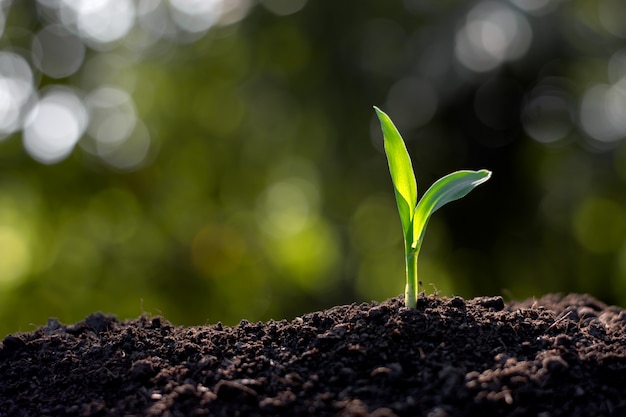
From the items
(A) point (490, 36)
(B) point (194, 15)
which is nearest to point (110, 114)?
(B) point (194, 15)

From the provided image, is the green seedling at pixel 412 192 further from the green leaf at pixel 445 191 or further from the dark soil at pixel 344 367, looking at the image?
the dark soil at pixel 344 367

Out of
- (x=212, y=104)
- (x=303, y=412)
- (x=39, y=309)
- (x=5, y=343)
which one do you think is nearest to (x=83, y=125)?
(x=212, y=104)

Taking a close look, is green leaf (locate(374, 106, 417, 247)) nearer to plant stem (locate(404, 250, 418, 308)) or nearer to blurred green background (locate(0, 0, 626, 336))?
plant stem (locate(404, 250, 418, 308))

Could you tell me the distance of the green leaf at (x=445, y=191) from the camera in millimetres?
1600

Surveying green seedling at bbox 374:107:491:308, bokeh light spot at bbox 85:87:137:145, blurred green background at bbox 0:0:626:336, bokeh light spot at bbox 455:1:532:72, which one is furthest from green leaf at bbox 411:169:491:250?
bokeh light spot at bbox 85:87:137:145

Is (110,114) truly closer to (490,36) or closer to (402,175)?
(490,36)

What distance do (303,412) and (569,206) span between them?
5450mm

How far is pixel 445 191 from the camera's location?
161 centimetres

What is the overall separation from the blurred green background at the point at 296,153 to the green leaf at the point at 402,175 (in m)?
3.92

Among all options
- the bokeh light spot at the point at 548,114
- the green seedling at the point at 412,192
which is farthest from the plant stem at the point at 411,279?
the bokeh light spot at the point at 548,114

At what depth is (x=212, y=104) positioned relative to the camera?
25.6ft

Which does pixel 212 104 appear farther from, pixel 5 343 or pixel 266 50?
pixel 5 343

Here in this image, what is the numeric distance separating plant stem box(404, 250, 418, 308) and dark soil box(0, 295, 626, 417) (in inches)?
1.3

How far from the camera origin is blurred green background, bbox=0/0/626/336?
19.8 ft
